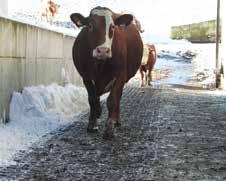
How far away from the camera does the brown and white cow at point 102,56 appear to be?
27.6 ft

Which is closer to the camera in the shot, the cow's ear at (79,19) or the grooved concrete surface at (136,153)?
the grooved concrete surface at (136,153)

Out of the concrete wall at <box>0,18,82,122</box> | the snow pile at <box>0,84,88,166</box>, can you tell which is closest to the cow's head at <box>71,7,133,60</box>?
the concrete wall at <box>0,18,82,122</box>

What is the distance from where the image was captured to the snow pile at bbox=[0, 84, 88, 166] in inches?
298

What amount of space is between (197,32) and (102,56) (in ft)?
129

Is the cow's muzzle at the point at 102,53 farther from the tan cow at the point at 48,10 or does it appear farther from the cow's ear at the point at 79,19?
the tan cow at the point at 48,10

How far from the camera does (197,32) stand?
153 ft

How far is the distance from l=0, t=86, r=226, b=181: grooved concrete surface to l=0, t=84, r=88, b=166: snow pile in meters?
0.24

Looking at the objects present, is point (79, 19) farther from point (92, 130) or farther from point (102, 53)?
point (92, 130)

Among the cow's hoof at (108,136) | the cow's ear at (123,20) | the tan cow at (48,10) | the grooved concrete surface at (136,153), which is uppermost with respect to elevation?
the tan cow at (48,10)

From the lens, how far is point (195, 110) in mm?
12422

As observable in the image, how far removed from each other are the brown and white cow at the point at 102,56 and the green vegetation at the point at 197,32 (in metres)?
34.2

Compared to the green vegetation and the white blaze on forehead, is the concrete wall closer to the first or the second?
the white blaze on forehead

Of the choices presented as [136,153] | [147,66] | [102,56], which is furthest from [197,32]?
[136,153]

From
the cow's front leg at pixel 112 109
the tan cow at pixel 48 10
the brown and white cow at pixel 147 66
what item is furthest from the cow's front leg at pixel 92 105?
the brown and white cow at pixel 147 66
